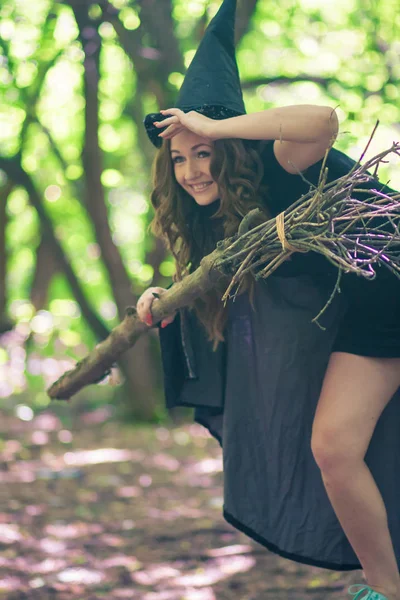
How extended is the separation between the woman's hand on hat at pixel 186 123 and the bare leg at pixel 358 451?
3.07 feet

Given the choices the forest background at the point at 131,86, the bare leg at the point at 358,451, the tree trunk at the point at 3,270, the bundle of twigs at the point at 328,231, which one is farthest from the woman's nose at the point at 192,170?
the tree trunk at the point at 3,270

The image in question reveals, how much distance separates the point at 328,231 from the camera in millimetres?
2434

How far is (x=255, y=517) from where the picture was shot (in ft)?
10.8

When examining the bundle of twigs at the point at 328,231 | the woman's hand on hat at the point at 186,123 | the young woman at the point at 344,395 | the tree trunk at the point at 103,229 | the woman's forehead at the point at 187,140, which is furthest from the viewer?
the tree trunk at the point at 103,229

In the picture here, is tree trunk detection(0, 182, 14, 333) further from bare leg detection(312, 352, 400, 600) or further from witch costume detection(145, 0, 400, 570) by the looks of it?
bare leg detection(312, 352, 400, 600)

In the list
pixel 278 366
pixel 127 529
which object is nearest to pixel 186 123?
pixel 278 366

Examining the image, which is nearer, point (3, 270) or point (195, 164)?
point (195, 164)

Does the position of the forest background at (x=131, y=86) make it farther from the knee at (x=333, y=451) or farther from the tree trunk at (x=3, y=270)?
the knee at (x=333, y=451)

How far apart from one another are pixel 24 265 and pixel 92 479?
37.8 ft

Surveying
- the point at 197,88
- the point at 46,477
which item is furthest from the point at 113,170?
the point at 197,88

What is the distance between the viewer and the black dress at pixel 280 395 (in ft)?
9.96

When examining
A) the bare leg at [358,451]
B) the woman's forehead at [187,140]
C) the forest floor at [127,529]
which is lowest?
the forest floor at [127,529]

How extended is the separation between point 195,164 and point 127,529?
2.77 meters

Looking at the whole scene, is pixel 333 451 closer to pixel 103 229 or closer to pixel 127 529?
pixel 127 529
